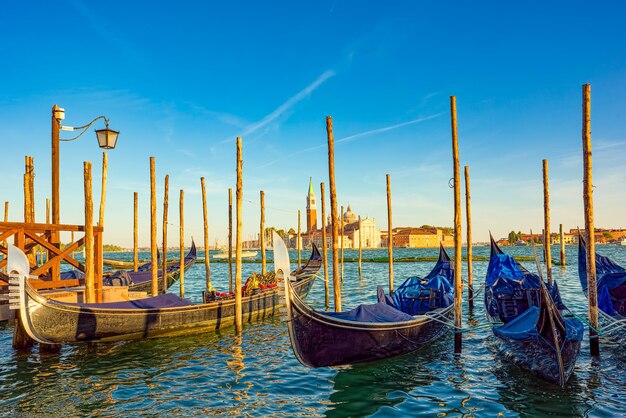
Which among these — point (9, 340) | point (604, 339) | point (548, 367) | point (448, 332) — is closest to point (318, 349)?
point (548, 367)

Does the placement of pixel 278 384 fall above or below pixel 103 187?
below

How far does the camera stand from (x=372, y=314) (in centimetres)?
820

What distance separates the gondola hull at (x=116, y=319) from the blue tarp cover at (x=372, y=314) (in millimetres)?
1882

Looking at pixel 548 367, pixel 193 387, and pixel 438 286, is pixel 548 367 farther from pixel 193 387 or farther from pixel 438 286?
pixel 193 387

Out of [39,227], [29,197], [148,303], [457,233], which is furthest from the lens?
[29,197]

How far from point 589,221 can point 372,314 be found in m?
3.98

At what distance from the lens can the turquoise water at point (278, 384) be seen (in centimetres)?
612

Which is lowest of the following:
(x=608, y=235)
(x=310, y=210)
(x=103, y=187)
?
(x=608, y=235)

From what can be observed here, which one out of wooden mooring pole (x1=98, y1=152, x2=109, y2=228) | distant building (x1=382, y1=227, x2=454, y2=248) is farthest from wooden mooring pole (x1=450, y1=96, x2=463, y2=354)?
distant building (x1=382, y1=227, x2=454, y2=248)

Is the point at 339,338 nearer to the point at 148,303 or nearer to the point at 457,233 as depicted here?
the point at 457,233

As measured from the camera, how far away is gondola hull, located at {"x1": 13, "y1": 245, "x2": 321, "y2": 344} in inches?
309

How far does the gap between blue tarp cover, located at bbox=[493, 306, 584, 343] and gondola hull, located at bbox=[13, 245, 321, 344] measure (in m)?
3.94

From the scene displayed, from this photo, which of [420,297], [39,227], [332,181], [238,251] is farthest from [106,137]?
[420,297]

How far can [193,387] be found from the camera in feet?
23.4
